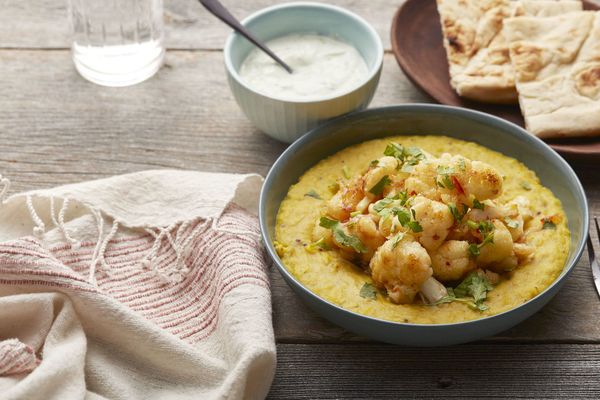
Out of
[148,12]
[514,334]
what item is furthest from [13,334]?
[148,12]

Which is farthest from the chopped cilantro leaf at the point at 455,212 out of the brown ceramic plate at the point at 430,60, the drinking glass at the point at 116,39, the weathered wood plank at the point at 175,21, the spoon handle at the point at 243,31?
the drinking glass at the point at 116,39

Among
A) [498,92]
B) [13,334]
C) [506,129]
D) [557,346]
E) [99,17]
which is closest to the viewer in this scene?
[13,334]

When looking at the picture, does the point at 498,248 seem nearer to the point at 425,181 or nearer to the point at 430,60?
the point at 425,181

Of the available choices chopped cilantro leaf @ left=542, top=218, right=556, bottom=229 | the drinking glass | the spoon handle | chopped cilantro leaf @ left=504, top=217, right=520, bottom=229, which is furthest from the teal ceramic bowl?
the drinking glass

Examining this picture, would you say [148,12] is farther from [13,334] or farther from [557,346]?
[557,346]

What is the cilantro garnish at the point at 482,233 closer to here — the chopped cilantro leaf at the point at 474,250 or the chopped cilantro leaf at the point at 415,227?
the chopped cilantro leaf at the point at 474,250

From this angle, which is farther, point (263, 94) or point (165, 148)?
point (165, 148)

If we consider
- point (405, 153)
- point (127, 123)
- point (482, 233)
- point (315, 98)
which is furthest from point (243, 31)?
point (482, 233)
